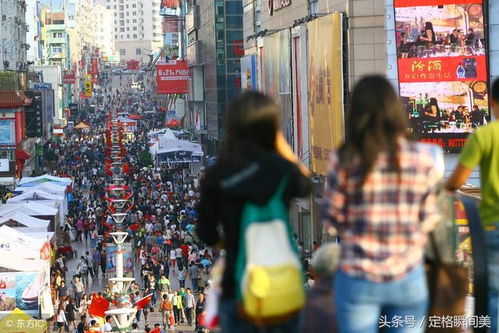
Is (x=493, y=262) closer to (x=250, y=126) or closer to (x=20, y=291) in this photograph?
(x=250, y=126)

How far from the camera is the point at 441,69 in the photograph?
33.2 metres

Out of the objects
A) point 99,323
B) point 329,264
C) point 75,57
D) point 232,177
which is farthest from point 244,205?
point 75,57

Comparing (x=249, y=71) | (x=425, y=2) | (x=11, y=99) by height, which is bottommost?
(x=11, y=99)

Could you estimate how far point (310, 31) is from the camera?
38.1m

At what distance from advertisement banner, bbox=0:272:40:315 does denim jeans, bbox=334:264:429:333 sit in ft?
62.9

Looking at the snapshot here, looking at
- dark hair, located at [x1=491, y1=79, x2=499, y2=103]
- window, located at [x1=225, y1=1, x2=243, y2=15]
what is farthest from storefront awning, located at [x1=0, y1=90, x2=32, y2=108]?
dark hair, located at [x1=491, y1=79, x2=499, y2=103]

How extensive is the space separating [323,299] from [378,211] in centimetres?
73

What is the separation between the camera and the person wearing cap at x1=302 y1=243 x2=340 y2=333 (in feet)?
17.1

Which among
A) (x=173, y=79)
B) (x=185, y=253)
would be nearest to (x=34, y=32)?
(x=173, y=79)

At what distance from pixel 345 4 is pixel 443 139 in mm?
5087

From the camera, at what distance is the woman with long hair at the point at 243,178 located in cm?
477

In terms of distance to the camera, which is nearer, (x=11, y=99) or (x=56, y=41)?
(x=11, y=99)

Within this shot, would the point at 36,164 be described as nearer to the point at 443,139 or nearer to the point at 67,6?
the point at 443,139

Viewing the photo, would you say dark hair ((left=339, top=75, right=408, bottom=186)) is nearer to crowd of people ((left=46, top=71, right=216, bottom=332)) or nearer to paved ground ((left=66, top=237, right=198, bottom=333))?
crowd of people ((left=46, top=71, right=216, bottom=332))
